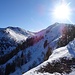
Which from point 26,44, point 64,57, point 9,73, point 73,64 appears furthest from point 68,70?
point 26,44

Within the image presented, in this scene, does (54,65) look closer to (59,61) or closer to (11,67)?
(59,61)

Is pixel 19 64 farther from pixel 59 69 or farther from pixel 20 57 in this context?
pixel 59 69

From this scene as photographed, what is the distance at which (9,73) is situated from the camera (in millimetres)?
127562

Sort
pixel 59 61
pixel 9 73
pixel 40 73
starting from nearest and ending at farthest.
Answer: pixel 40 73
pixel 59 61
pixel 9 73

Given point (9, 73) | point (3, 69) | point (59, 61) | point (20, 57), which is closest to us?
point (59, 61)

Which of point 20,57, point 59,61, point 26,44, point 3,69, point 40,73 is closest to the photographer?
point 40,73

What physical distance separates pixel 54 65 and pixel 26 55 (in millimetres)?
126761

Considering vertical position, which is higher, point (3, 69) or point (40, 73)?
point (3, 69)

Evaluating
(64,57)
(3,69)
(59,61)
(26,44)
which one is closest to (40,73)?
(59,61)

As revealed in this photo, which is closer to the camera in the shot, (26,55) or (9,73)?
(9,73)

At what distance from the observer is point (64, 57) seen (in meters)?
21.9

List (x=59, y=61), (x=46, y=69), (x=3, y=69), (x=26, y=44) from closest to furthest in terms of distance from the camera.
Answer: (x=46, y=69) → (x=59, y=61) → (x=3, y=69) → (x=26, y=44)

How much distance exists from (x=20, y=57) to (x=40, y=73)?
130726 mm

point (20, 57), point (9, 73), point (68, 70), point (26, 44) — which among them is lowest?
point (68, 70)
